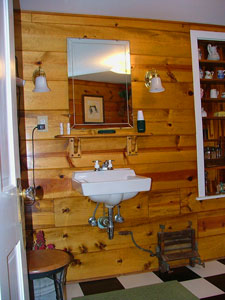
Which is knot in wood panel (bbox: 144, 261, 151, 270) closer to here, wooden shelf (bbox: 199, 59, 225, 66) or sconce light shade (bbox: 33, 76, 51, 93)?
sconce light shade (bbox: 33, 76, 51, 93)

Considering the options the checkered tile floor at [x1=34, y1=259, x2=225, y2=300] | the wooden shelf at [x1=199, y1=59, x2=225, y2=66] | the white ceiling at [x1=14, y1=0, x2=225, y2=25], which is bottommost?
the checkered tile floor at [x1=34, y1=259, x2=225, y2=300]

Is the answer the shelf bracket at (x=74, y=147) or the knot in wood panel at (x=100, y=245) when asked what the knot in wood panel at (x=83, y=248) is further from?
the shelf bracket at (x=74, y=147)

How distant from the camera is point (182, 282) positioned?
2.28 m

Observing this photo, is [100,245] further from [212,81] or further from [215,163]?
[212,81]

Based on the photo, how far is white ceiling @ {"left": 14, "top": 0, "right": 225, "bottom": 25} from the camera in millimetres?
2311

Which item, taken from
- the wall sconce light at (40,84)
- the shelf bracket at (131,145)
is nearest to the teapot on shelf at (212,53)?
the shelf bracket at (131,145)

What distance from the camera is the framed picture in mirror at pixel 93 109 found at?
2.37m

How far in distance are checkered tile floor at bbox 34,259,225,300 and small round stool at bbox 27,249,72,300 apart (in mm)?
612

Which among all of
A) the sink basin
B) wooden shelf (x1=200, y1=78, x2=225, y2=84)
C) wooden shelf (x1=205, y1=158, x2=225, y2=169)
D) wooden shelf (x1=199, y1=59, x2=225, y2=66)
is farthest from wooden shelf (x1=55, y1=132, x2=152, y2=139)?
wooden shelf (x1=199, y1=59, x2=225, y2=66)

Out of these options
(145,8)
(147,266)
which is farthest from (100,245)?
(145,8)

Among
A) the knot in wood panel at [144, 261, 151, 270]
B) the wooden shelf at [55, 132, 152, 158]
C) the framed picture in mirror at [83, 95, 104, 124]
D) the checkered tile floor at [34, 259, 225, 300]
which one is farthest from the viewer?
the knot in wood panel at [144, 261, 151, 270]

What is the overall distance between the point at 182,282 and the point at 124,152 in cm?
115

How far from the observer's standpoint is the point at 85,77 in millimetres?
2357

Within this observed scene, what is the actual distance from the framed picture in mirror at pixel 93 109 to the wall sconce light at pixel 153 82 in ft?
1.40
